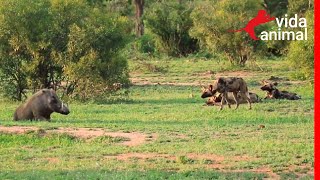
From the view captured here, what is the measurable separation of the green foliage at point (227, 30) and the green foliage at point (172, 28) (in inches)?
242

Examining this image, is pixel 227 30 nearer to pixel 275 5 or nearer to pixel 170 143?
pixel 275 5

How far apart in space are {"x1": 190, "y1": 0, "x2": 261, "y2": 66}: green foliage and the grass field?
30.2ft

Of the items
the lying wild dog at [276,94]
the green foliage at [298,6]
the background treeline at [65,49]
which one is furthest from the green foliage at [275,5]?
the lying wild dog at [276,94]

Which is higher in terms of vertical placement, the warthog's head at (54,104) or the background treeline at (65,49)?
the background treeline at (65,49)

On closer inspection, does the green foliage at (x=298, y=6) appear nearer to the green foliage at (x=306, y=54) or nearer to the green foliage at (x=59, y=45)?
the green foliage at (x=306, y=54)

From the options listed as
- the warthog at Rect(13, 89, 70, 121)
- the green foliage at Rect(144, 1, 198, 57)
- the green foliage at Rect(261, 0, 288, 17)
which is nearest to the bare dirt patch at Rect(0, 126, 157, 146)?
the warthog at Rect(13, 89, 70, 121)

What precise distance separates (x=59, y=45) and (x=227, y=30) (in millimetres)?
9938

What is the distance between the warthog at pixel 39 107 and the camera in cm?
1502

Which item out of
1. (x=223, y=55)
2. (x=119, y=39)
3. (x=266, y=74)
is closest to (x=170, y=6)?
(x=223, y=55)

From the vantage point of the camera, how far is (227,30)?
2800 cm

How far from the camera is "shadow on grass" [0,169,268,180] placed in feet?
28.3

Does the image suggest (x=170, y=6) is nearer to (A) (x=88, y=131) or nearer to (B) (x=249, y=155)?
(A) (x=88, y=131)

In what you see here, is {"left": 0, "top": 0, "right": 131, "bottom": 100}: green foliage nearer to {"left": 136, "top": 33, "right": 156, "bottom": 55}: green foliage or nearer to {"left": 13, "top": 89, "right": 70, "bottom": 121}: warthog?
{"left": 13, "top": 89, "right": 70, "bottom": 121}: warthog

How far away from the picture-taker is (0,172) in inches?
362
